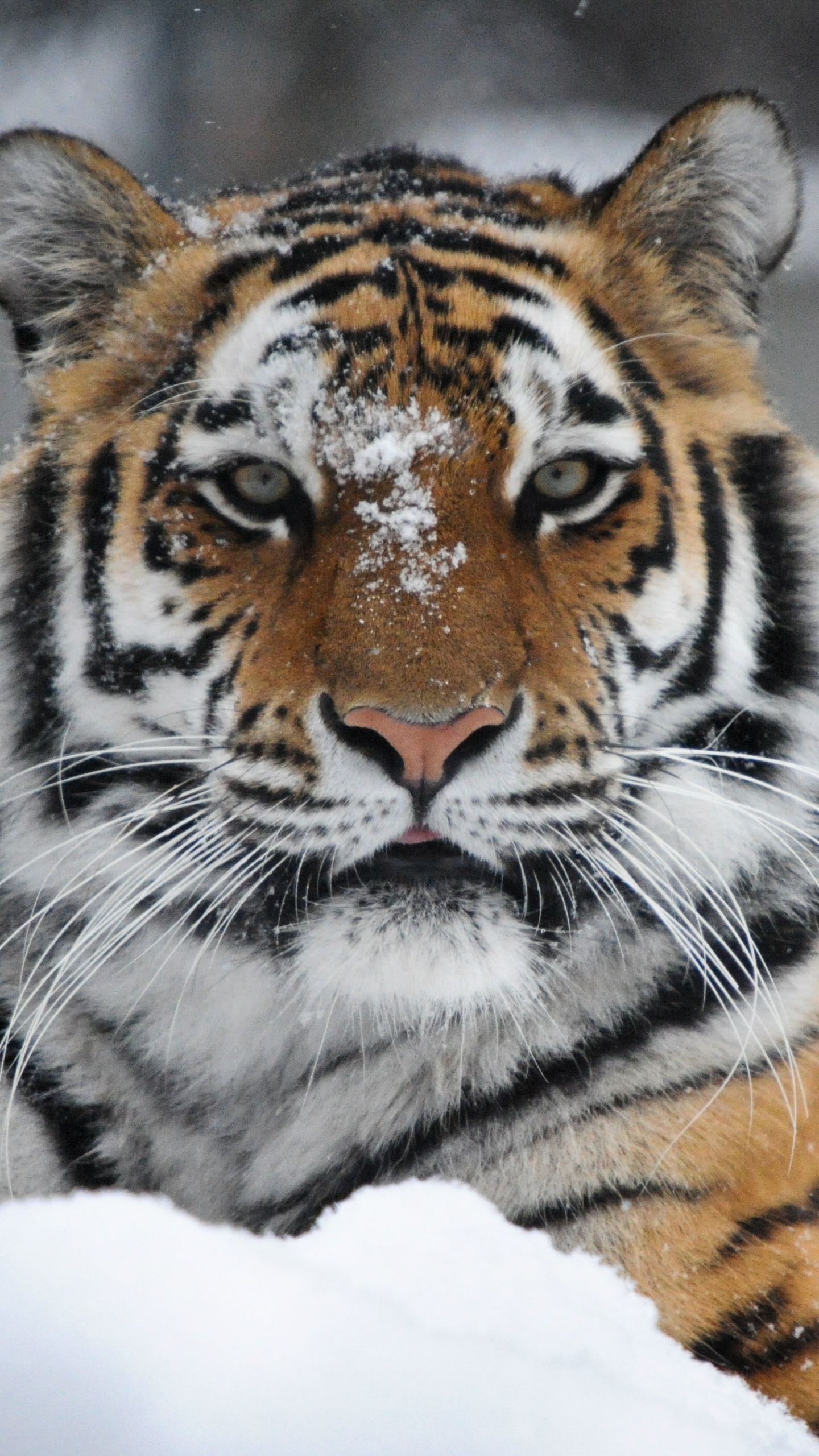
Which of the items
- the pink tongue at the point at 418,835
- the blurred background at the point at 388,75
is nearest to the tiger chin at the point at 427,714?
the pink tongue at the point at 418,835

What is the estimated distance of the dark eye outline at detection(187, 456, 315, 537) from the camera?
830 mm

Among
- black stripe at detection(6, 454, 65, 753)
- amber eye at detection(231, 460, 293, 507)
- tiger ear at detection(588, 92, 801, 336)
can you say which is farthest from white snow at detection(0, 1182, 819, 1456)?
tiger ear at detection(588, 92, 801, 336)

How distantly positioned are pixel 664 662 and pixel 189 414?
36 cm

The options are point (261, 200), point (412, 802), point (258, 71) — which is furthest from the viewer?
point (258, 71)

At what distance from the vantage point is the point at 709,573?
90 centimetres

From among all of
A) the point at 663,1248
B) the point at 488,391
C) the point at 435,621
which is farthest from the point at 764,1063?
the point at 488,391

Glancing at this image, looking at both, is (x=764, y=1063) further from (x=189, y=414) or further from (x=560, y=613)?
(x=189, y=414)

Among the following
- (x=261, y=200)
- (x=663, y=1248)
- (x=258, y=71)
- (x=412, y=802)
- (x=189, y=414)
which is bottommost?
(x=663, y=1248)

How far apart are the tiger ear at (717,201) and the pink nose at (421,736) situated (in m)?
0.42

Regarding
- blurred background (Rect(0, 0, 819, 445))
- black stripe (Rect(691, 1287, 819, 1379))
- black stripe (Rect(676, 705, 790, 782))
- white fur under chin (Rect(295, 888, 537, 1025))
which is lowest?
black stripe (Rect(691, 1287, 819, 1379))

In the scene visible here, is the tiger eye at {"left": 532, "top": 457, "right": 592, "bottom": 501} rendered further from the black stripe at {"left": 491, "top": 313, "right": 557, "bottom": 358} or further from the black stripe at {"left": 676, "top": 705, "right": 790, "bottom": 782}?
the black stripe at {"left": 676, "top": 705, "right": 790, "bottom": 782}

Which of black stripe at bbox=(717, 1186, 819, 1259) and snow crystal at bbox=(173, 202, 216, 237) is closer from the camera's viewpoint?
black stripe at bbox=(717, 1186, 819, 1259)

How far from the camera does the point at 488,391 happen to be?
2.71 ft

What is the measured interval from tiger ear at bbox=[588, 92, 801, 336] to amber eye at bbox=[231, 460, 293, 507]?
33cm
